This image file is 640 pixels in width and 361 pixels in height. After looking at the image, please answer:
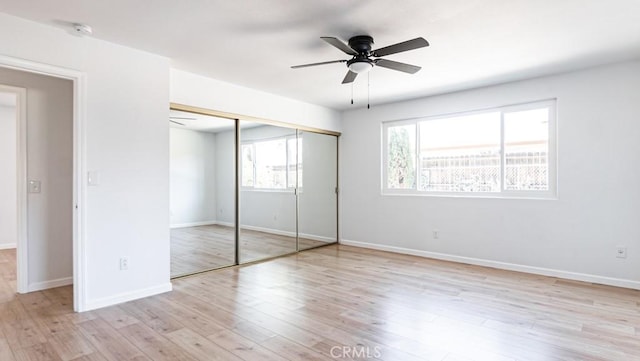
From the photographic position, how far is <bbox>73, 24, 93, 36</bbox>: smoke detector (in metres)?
2.85

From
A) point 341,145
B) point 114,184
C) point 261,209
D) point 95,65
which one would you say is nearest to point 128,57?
point 95,65

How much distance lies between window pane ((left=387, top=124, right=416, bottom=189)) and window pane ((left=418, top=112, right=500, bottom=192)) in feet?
0.49

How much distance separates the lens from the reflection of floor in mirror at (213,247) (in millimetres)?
4320

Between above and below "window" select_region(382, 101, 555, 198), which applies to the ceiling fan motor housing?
above

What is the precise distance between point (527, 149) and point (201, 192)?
14.3 ft

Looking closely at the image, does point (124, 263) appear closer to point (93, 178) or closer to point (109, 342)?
point (93, 178)

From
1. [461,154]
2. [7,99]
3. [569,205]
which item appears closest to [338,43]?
[461,154]

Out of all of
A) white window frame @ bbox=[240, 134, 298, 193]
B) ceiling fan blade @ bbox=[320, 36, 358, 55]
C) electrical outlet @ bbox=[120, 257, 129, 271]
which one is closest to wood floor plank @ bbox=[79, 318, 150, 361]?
electrical outlet @ bbox=[120, 257, 129, 271]

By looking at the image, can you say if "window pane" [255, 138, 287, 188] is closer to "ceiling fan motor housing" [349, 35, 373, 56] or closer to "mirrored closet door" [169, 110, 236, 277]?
"mirrored closet door" [169, 110, 236, 277]

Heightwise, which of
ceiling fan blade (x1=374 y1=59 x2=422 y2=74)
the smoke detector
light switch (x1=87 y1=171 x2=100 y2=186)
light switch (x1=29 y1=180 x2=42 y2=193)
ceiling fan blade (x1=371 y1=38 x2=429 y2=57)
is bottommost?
light switch (x1=29 y1=180 x2=42 y2=193)

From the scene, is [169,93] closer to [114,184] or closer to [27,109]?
[114,184]

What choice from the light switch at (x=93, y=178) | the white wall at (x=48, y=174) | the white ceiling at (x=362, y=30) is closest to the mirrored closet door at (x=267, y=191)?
the white ceiling at (x=362, y=30)

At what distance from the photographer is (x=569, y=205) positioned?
4141mm

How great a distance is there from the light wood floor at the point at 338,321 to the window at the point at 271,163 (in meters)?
1.48
